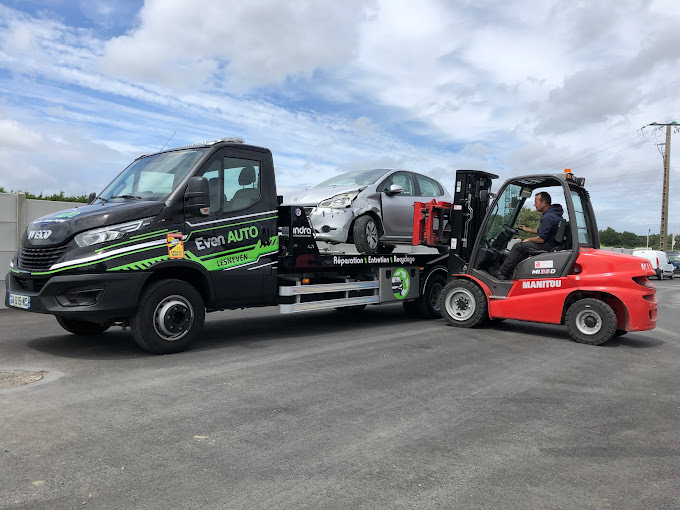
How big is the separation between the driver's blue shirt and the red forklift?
0.10 m

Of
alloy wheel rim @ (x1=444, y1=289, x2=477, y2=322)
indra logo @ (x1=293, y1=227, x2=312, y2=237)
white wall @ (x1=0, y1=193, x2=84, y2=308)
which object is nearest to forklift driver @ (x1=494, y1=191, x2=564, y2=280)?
alloy wheel rim @ (x1=444, y1=289, x2=477, y2=322)

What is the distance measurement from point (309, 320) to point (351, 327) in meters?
1.04

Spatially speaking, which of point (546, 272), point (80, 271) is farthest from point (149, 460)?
point (546, 272)

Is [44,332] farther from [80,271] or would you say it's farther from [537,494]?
[537,494]

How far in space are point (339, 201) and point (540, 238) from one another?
10.6ft

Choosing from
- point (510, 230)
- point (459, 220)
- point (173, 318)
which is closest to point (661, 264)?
point (510, 230)

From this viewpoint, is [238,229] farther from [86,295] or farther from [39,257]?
[39,257]

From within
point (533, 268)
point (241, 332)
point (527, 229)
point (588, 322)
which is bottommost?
point (241, 332)

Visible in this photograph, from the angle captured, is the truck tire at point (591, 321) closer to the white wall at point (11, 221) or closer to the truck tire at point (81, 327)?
the truck tire at point (81, 327)

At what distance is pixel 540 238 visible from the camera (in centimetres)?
880

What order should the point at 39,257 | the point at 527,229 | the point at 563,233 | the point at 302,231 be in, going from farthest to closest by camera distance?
the point at 527,229, the point at 563,233, the point at 302,231, the point at 39,257

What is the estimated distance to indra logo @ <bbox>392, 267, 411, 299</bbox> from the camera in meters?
9.88

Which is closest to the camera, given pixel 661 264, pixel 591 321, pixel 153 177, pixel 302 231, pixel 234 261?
pixel 153 177

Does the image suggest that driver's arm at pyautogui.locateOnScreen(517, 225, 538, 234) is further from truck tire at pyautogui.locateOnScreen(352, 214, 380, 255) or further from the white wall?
the white wall
